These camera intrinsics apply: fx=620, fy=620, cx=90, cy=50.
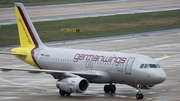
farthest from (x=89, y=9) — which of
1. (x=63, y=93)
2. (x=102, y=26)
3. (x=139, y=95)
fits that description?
(x=139, y=95)

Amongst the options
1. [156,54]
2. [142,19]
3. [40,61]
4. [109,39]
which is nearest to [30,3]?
[142,19]

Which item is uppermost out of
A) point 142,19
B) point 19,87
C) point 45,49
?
point 142,19

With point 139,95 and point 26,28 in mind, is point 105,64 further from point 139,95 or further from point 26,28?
point 26,28

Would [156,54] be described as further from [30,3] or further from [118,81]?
[30,3]

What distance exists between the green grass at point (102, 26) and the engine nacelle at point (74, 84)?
45.2m

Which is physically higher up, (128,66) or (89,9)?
(89,9)

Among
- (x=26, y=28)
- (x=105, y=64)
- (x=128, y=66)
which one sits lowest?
(x=128, y=66)

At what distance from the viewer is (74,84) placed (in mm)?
48875

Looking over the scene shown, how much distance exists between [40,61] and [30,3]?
93.0 meters

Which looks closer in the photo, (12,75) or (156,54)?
(12,75)

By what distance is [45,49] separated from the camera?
5681cm

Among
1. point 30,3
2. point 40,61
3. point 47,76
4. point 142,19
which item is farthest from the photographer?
point 30,3

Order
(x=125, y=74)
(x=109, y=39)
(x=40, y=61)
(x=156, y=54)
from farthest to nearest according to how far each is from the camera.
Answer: (x=109, y=39) → (x=156, y=54) → (x=40, y=61) → (x=125, y=74)

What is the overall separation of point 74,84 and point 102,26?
205ft
